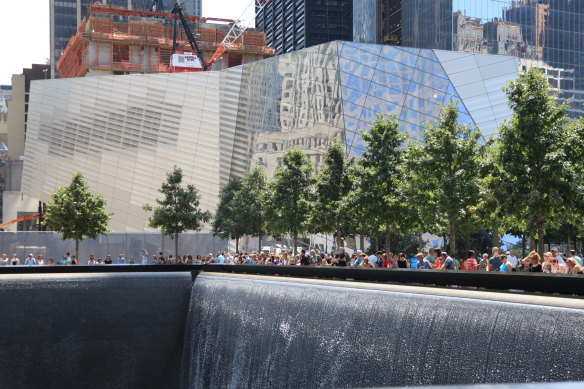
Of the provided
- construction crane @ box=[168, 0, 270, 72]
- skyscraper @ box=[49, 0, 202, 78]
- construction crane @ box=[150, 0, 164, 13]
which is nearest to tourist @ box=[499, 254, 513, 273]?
construction crane @ box=[168, 0, 270, 72]

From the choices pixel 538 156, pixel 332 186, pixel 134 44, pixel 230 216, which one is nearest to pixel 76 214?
pixel 230 216

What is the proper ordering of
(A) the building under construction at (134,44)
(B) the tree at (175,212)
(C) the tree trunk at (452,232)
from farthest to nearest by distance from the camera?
(A) the building under construction at (134,44) → (B) the tree at (175,212) → (C) the tree trunk at (452,232)

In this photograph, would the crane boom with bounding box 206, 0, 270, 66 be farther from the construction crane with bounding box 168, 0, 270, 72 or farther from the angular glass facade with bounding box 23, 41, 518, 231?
the angular glass facade with bounding box 23, 41, 518, 231

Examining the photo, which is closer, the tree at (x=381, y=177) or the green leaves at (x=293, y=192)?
the tree at (x=381, y=177)

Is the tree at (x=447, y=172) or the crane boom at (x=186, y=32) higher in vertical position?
the crane boom at (x=186, y=32)

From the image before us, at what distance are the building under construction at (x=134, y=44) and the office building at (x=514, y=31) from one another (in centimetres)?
3129

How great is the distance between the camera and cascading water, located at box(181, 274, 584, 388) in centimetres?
740

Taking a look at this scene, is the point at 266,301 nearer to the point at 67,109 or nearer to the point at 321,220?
the point at 321,220

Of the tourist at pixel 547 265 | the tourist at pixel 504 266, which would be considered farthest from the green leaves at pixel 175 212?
the tourist at pixel 547 265

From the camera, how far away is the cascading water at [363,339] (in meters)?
7.40

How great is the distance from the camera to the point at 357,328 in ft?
34.8

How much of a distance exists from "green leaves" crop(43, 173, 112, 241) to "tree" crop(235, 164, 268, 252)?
8.43 m

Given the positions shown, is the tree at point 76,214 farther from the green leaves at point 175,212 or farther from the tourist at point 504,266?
the tourist at point 504,266

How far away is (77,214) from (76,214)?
0.24 ft
